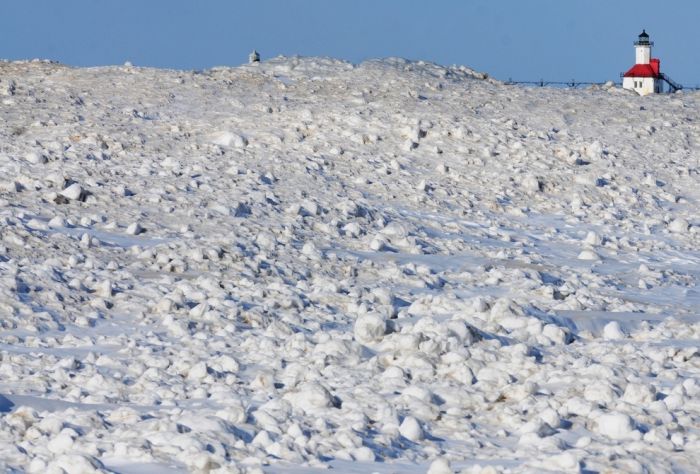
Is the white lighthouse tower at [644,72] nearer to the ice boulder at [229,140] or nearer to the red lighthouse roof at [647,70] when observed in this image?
the red lighthouse roof at [647,70]

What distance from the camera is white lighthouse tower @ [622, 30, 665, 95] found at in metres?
59.3

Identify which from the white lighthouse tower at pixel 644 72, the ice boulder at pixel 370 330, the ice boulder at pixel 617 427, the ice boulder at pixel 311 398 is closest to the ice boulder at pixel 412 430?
the ice boulder at pixel 311 398

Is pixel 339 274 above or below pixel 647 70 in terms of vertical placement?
below

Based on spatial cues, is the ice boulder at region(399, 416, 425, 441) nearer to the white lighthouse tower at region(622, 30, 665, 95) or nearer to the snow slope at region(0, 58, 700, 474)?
the snow slope at region(0, 58, 700, 474)

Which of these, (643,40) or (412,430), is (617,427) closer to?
(412,430)

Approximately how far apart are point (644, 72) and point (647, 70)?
0.73m

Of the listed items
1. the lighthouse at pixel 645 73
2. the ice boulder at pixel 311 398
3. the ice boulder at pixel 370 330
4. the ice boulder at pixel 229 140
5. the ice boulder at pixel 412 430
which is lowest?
the ice boulder at pixel 412 430

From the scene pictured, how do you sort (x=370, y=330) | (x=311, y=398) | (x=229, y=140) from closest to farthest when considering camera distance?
(x=311, y=398) < (x=370, y=330) < (x=229, y=140)

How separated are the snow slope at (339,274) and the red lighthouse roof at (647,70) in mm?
39036

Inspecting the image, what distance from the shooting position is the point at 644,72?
60.5 meters

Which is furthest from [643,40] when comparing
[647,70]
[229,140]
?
[229,140]

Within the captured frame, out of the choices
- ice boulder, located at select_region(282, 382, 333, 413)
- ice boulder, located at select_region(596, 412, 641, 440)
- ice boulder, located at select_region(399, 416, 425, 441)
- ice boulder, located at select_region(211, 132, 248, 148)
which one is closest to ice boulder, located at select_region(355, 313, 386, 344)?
ice boulder, located at select_region(282, 382, 333, 413)

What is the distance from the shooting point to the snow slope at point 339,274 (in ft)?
23.0

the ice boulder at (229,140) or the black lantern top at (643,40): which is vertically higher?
the black lantern top at (643,40)
